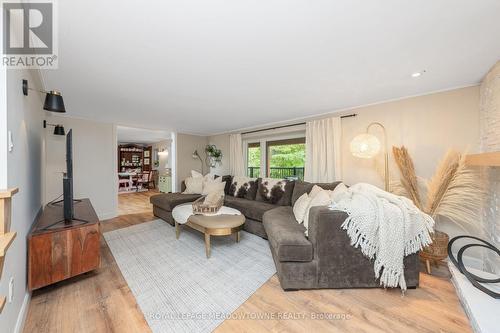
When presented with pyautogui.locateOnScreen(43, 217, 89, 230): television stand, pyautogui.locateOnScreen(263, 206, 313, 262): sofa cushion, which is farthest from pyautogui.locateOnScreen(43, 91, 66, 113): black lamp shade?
pyautogui.locateOnScreen(263, 206, 313, 262): sofa cushion

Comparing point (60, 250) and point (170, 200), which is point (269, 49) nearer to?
point (60, 250)

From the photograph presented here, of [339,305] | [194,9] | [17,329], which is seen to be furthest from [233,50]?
[17,329]

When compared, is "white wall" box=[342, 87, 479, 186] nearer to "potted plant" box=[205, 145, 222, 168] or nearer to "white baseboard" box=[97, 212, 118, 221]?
"potted plant" box=[205, 145, 222, 168]

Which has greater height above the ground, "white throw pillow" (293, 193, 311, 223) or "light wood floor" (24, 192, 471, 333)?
"white throw pillow" (293, 193, 311, 223)

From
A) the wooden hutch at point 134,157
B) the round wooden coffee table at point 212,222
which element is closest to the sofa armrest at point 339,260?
the round wooden coffee table at point 212,222

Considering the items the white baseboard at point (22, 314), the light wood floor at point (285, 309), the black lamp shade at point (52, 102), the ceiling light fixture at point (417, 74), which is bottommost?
the light wood floor at point (285, 309)

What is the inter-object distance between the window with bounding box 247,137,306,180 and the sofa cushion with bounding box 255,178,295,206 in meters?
0.72

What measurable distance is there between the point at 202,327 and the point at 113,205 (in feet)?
12.3

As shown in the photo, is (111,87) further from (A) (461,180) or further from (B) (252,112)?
(A) (461,180)

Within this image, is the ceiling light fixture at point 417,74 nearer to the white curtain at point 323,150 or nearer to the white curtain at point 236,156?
the white curtain at point 323,150

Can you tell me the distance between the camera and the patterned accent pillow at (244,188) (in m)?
3.92

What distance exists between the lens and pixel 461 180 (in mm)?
2133

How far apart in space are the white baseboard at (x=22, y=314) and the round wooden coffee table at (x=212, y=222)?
1.49 metres

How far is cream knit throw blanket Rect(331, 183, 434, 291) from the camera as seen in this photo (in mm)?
1667
